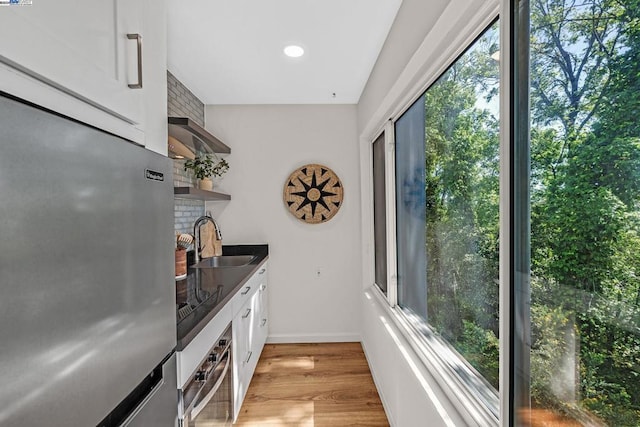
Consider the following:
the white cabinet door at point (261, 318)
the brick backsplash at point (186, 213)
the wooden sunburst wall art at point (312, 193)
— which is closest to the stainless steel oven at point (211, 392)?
the white cabinet door at point (261, 318)

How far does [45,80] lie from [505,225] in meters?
1.14

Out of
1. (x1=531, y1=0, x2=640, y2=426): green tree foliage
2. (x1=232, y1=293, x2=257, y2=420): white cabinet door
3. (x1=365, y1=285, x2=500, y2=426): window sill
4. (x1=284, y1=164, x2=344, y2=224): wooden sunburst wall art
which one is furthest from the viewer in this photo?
(x1=284, y1=164, x2=344, y2=224): wooden sunburst wall art

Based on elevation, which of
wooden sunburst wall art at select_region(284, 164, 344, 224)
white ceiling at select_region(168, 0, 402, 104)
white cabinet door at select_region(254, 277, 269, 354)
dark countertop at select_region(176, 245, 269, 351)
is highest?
white ceiling at select_region(168, 0, 402, 104)

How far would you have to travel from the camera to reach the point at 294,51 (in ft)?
7.54

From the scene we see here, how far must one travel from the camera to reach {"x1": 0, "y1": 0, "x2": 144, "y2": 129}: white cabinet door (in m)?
0.54

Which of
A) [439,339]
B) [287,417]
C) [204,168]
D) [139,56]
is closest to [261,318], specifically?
[287,417]

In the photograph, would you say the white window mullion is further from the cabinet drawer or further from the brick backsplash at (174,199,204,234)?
the brick backsplash at (174,199,204,234)

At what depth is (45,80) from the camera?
59 cm

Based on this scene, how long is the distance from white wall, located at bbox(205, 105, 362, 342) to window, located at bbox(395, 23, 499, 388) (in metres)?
1.51

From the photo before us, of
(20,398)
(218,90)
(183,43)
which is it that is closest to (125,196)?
(20,398)

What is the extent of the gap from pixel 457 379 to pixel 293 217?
244 cm

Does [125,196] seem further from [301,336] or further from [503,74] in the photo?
[301,336]

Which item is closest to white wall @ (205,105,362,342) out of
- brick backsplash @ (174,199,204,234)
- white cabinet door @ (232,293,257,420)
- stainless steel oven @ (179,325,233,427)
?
brick backsplash @ (174,199,204,234)

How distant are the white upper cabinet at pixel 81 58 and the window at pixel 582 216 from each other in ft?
Answer: 3.55
